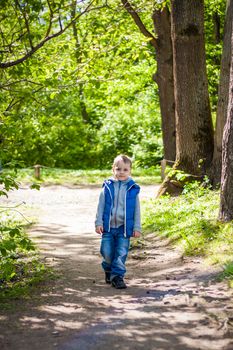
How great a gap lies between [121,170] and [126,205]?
442 mm

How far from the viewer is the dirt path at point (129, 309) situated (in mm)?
4484

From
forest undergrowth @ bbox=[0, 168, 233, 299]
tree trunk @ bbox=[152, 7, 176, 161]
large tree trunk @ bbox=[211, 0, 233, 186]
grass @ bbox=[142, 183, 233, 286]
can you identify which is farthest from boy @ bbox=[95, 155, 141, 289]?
tree trunk @ bbox=[152, 7, 176, 161]

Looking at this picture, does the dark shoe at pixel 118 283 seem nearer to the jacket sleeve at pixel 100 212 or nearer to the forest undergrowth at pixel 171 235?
the jacket sleeve at pixel 100 212

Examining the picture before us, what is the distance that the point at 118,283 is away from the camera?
256 inches

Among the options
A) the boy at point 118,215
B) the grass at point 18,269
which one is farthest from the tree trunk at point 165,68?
the boy at point 118,215

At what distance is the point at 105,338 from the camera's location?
453 cm

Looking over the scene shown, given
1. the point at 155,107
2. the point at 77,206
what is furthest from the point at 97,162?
the point at 77,206

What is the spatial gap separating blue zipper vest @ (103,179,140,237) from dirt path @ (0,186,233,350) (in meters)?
0.74

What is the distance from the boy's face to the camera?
6578mm

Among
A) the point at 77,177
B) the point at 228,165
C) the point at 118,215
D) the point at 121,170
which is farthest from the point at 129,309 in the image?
the point at 77,177

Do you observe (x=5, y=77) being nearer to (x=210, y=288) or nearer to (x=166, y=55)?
(x=210, y=288)

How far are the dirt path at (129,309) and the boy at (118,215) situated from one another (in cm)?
37

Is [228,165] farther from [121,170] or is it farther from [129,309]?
[129,309]

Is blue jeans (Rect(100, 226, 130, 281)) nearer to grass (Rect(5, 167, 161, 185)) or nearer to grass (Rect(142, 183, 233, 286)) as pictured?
grass (Rect(142, 183, 233, 286))
